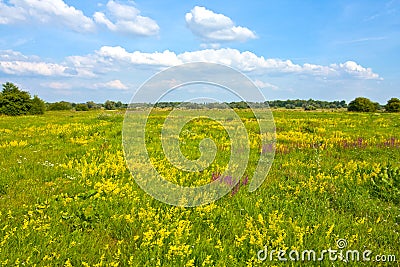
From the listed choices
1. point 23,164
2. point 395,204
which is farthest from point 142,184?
point 395,204

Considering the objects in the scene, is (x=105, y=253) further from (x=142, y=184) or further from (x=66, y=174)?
(x=66, y=174)

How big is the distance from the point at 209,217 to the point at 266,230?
1.22m

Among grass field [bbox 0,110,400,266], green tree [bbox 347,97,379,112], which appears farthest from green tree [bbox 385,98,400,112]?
grass field [bbox 0,110,400,266]

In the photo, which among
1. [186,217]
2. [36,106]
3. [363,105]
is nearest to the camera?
[186,217]

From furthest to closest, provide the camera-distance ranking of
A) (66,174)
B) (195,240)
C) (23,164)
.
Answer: (23,164) < (66,174) < (195,240)

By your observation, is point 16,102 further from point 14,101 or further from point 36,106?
point 36,106

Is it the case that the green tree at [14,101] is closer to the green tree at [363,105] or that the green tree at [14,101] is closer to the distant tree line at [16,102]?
the distant tree line at [16,102]

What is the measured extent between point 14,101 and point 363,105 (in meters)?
85.8

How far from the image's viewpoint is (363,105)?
78.8m

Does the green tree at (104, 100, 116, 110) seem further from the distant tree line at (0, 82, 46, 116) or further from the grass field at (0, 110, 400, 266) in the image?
the grass field at (0, 110, 400, 266)

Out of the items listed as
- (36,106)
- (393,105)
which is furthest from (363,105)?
(36,106)

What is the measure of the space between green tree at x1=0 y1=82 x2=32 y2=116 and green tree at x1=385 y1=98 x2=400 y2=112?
3367 inches

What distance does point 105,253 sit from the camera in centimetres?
465

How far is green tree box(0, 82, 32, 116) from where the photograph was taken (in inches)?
2516
